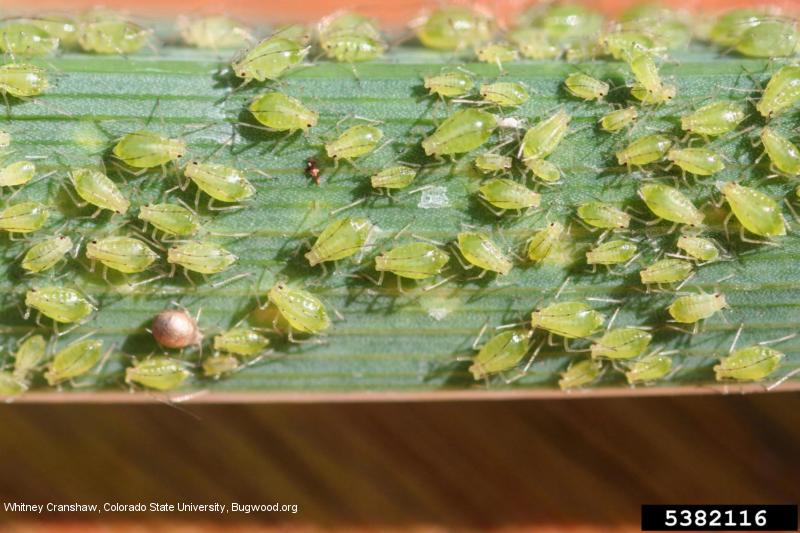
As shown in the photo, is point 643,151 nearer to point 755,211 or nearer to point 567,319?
point 755,211

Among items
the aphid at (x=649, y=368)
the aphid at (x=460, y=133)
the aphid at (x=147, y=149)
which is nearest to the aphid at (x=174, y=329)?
the aphid at (x=147, y=149)

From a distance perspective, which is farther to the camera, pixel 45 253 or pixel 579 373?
pixel 579 373

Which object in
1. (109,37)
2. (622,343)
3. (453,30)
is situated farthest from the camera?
(453,30)

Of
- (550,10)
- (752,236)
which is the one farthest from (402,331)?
(550,10)

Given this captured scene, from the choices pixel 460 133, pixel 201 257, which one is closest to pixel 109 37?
pixel 201 257

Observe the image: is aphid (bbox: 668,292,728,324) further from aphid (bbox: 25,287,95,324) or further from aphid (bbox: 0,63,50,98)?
aphid (bbox: 0,63,50,98)

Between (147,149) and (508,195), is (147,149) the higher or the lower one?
the higher one

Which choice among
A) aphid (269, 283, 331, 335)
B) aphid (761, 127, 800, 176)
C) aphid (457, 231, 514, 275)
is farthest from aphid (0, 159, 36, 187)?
aphid (761, 127, 800, 176)
